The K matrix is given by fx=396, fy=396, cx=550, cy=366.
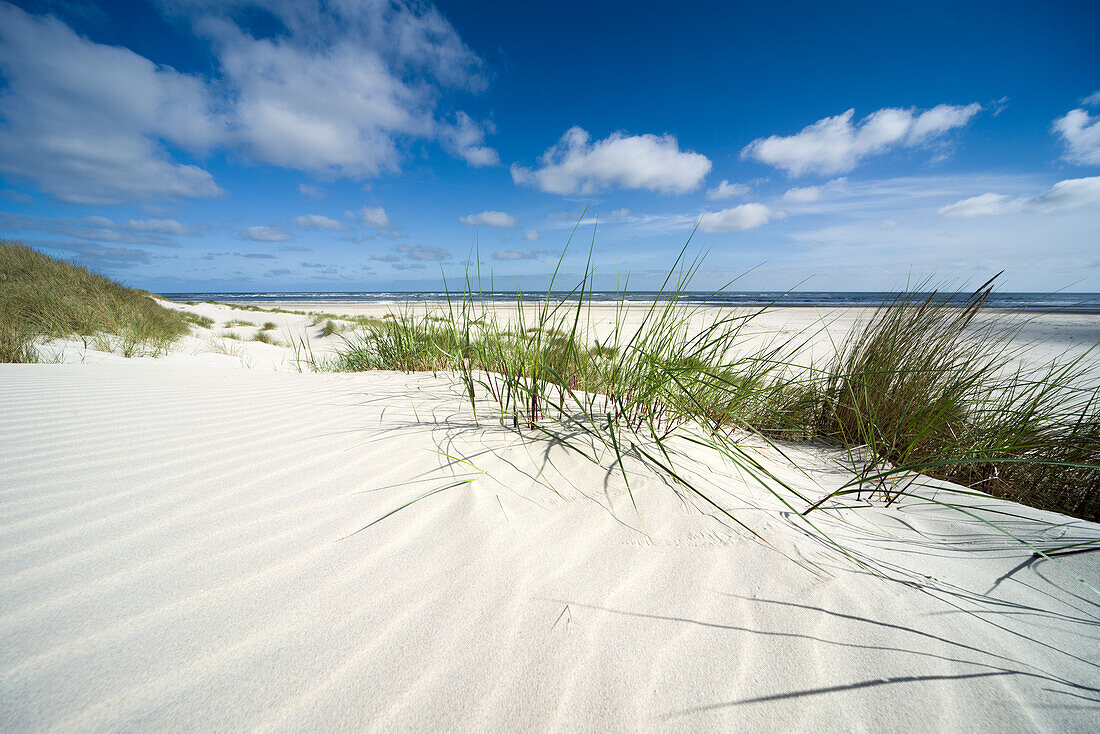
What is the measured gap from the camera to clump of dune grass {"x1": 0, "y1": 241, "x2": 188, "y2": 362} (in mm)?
4473

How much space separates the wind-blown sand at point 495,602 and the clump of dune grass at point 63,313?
14.8 feet

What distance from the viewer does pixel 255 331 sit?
9.84m

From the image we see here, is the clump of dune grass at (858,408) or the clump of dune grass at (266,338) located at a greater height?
the clump of dune grass at (858,408)

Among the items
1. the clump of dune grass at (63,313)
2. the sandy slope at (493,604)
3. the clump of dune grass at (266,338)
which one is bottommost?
the clump of dune grass at (266,338)

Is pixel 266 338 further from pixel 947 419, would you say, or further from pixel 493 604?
pixel 947 419

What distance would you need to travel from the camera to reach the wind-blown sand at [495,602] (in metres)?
0.75

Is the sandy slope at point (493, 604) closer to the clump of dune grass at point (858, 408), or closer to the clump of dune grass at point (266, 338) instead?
the clump of dune grass at point (858, 408)

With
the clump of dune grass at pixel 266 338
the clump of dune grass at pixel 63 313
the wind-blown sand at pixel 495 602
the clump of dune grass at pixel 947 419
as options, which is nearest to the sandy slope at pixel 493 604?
the wind-blown sand at pixel 495 602

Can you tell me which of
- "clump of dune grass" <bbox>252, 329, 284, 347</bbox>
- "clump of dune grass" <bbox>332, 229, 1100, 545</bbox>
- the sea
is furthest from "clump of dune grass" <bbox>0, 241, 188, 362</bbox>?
A: "clump of dune grass" <bbox>332, 229, 1100, 545</bbox>

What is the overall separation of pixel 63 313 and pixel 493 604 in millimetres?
7723

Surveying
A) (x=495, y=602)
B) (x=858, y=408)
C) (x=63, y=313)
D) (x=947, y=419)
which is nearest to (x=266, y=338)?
(x=63, y=313)

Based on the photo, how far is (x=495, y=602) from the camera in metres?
0.95

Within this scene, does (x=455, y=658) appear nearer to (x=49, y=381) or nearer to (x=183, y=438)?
(x=183, y=438)

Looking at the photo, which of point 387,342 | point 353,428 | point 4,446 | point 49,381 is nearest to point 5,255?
point 49,381
